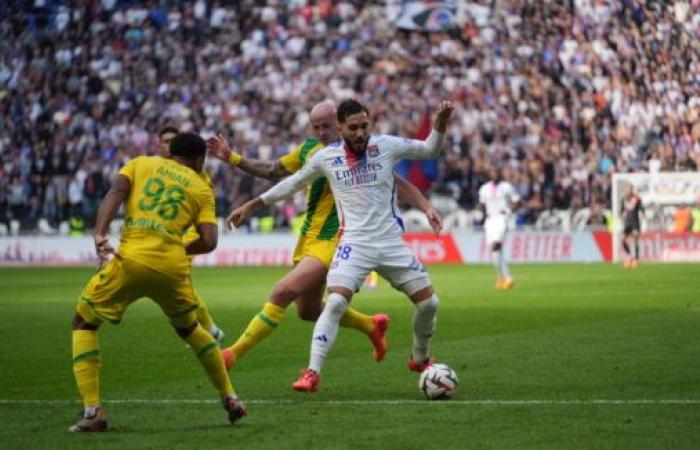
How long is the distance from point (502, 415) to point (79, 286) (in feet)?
67.9

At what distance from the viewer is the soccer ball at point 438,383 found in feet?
33.9

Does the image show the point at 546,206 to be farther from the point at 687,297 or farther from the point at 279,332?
the point at 279,332

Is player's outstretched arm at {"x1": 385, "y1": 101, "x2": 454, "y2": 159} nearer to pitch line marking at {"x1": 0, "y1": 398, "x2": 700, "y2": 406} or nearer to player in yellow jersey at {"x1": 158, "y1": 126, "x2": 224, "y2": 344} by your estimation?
pitch line marking at {"x1": 0, "y1": 398, "x2": 700, "y2": 406}

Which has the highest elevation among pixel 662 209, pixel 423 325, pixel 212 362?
pixel 212 362

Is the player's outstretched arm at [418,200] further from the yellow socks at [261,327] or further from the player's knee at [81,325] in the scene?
the player's knee at [81,325]

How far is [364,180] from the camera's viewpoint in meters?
10.9

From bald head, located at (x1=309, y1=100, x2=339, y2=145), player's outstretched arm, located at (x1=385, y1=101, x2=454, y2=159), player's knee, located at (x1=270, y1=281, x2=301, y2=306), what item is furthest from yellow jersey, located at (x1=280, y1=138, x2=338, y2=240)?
player's outstretched arm, located at (x1=385, y1=101, x2=454, y2=159)

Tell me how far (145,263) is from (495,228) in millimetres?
18695

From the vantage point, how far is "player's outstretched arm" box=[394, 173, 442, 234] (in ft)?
36.9

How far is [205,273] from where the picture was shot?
34438 mm

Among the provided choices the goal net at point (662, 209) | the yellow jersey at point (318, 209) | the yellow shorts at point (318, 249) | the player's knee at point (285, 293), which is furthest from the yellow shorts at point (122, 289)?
the goal net at point (662, 209)

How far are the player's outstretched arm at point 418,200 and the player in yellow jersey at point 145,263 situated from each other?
2569mm

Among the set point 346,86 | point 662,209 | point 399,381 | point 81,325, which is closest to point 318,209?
point 399,381

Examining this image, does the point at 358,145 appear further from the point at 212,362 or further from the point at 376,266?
the point at 212,362
